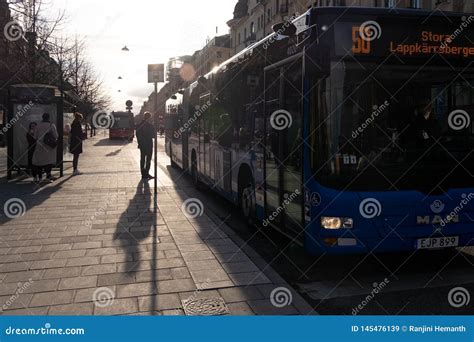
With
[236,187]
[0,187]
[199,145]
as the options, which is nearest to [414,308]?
[236,187]

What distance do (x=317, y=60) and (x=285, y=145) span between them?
132cm

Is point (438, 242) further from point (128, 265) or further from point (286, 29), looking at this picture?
point (128, 265)

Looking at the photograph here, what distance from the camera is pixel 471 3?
22250 millimetres

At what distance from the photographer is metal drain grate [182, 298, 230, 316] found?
4324 mm

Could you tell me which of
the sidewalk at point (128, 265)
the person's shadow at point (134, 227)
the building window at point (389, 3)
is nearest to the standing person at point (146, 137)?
the person's shadow at point (134, 227)

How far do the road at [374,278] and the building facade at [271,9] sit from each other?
20125 millimetres

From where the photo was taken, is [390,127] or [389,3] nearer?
[390,127]

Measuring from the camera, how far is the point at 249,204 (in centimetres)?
783

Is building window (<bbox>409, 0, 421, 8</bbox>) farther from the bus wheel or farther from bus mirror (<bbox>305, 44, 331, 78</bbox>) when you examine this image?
bus mirror (<bbox>305, 44, 331, 78</bbox>)

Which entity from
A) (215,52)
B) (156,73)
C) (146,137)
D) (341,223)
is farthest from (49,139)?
(215,52)

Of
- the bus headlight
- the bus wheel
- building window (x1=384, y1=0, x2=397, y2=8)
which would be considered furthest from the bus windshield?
building window (x1=384, y1=0, x2=397, y2=8)

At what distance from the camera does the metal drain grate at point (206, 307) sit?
14.2 ft

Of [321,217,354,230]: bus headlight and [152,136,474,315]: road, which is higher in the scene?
[321,217,354,230]: bus headlight

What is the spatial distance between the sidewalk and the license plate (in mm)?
1566
